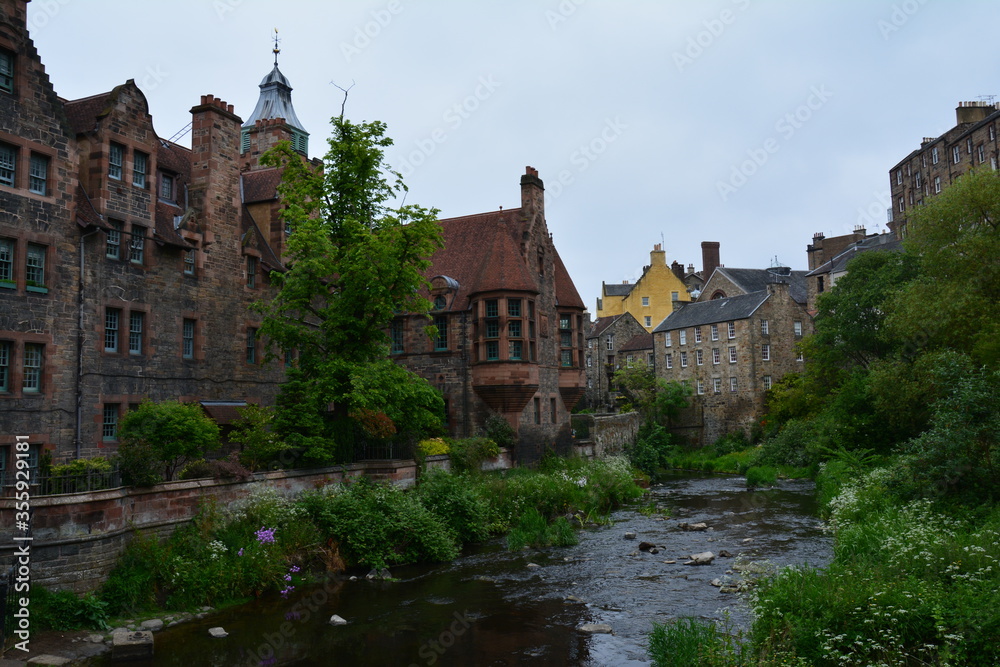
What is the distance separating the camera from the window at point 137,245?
22516mm

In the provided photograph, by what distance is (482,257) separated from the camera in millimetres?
34656

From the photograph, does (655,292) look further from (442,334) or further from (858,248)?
(442,334)

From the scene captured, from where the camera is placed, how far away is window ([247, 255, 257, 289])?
2753cm

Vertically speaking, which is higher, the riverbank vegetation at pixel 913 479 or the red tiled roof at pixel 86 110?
Result: the red tiled roof at pixel 86 110

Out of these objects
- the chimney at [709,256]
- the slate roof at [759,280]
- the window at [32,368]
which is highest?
the chimney at [709,256]

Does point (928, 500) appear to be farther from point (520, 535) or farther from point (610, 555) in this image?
point (520, 535)

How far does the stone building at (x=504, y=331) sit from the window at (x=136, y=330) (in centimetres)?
1096

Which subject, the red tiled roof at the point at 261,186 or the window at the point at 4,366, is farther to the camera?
the red tiled roof at the point at 261,186

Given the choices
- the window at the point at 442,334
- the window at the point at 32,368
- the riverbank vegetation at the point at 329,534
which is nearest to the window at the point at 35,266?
the window at the point at 32,368

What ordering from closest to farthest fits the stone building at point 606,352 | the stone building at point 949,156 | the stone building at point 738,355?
the stone building at point 949,156, the stone building at point 738,355, the stone building at point 606,352

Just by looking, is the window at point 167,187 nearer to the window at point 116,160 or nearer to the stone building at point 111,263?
the stone building at point 111,263

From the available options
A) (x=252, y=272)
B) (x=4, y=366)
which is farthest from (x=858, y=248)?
(x=4, y=366)

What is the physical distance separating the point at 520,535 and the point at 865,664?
43.2 ft

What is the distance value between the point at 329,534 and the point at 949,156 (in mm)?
59262
